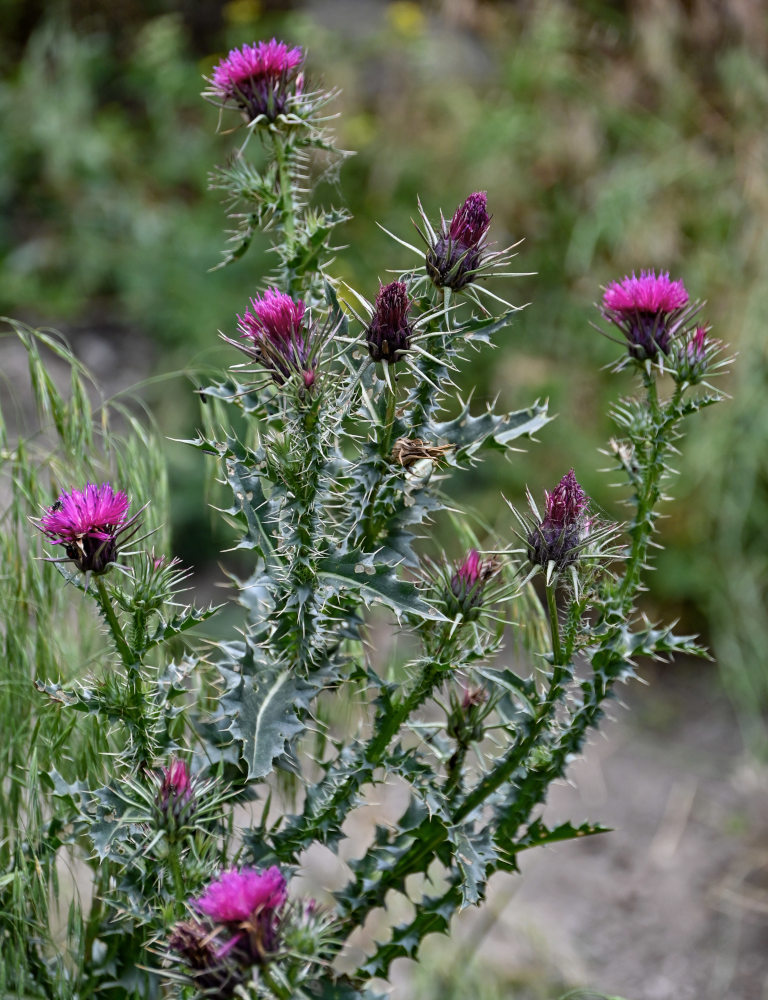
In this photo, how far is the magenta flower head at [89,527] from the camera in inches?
27.9

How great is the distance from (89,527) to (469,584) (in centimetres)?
27

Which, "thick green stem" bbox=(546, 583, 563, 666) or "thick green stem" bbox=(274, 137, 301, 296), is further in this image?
"thick green stem" bbox=(274, 137, 301, 296)

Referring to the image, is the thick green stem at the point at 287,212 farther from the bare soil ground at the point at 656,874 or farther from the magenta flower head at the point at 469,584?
the bare soil ground at the point at 656,874

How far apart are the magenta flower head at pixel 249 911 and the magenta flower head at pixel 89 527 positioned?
0.22 m

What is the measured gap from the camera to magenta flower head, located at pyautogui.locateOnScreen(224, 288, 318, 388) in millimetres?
735

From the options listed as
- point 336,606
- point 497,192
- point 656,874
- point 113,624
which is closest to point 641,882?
point 656,874

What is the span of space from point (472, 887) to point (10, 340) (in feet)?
8.61

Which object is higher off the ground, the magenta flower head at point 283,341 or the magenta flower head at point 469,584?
the magenta flower head at point 283,341

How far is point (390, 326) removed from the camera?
0.72 meters

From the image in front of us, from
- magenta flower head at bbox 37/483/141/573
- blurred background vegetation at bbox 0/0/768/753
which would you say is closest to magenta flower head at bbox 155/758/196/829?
magenta flower head at bbox 37/483/141/573

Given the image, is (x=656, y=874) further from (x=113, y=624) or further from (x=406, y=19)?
(x=406, y=19)

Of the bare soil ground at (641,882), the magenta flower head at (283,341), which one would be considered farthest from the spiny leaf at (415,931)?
the bare soil ground at (641,882)

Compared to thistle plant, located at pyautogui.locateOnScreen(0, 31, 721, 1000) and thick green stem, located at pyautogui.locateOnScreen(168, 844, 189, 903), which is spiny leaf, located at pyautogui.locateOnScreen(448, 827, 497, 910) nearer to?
thistle plant, located at pyautogui.locateOnScreen(0, 31, 721, 1000)

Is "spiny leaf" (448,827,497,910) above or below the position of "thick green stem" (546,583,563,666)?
below
